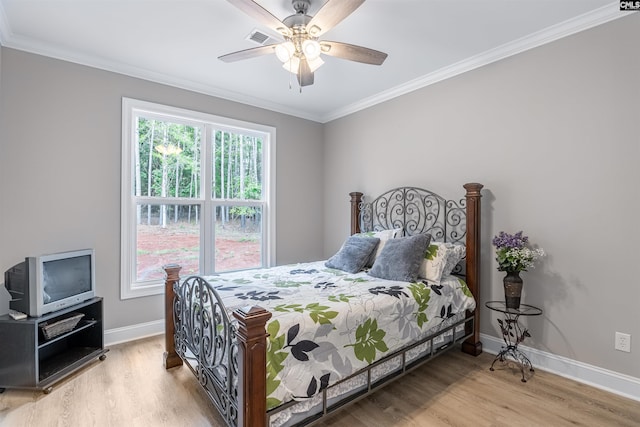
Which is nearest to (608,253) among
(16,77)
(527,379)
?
(527,379)

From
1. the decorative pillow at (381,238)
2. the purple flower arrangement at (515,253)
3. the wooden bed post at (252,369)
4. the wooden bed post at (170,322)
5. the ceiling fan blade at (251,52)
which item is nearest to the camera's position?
the wooden bed post at (252,369)

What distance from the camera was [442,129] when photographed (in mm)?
3168

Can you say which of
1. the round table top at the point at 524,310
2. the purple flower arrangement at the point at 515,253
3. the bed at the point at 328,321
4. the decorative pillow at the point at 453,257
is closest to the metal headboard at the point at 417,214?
the bed at the point at 328,321

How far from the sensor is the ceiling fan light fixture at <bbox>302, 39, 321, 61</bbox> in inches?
75.9

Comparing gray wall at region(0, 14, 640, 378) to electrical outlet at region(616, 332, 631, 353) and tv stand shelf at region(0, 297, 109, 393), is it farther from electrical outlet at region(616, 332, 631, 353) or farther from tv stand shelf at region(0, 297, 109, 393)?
tv stand shelf at region(0, 297, 109, 393)

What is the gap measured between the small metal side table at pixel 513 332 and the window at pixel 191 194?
2693mm

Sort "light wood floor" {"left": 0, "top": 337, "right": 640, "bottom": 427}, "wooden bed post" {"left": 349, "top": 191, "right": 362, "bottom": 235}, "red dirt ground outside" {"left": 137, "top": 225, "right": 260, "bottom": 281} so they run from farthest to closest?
"wooden bed post" {"left": 349, "top": 191, "right": 362, "bottom": 235}
"red dirt ground outside" {"left": 137, "top": 225, "right": 260, "bottom": 281}
"light wood floor" {"left": 0, "top": 337, "right": 640, "bottom": 427}

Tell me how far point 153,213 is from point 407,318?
2.78 metres

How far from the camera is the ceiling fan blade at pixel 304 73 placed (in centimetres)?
212

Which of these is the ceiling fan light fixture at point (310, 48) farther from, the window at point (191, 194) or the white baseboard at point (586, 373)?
the white baseboard at point (586, 373)

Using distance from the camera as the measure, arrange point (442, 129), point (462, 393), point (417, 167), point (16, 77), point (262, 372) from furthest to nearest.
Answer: point (417, 167) → point (442, 129) → point (16, 77) → point (462, 393) → point (262, 372)

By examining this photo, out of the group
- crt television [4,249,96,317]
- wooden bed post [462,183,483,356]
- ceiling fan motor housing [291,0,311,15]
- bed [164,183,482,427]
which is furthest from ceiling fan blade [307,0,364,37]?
crt television [4,249,96,317]

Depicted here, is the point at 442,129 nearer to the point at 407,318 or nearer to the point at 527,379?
the point at 407,318

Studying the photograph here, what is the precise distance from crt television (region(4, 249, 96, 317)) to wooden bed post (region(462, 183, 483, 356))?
3.34 metres
